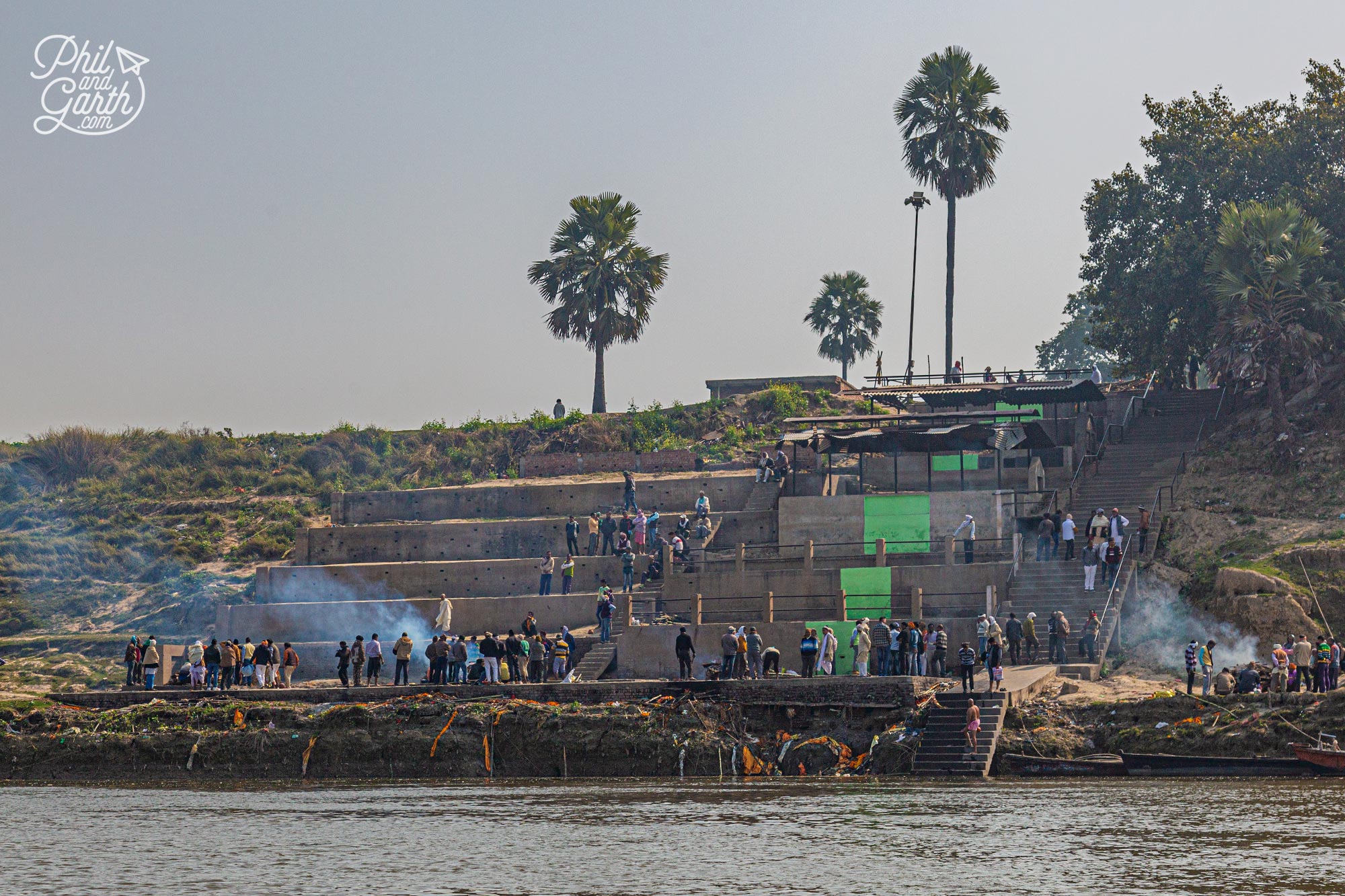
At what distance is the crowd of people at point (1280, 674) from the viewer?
29.6 meters

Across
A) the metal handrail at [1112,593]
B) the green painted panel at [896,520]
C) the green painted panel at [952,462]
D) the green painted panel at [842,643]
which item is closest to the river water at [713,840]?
the green painted panel at [842,643]

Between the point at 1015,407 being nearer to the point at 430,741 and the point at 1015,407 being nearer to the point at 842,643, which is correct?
the point at 842,643

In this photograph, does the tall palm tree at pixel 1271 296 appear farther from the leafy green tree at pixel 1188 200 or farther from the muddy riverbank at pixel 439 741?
the muddy riverbank at pixel 439 741

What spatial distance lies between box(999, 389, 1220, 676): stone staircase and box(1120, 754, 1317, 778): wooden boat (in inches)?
170

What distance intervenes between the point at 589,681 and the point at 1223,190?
87.3 ft

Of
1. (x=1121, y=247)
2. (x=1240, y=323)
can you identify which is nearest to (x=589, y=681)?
(x=1240, y=323)

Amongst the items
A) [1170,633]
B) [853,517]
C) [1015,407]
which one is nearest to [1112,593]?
[1170,633]

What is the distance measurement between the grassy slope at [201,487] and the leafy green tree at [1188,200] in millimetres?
12269

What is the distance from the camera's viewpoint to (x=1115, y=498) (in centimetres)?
4238

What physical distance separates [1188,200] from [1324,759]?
88.0 ft

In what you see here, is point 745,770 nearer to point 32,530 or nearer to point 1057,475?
point 1057,475

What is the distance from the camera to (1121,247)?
51.2m

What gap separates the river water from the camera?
20531 mm

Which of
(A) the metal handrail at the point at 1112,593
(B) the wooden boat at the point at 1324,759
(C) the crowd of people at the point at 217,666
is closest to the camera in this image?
(B) the wooden boat at the point at 1324,759
